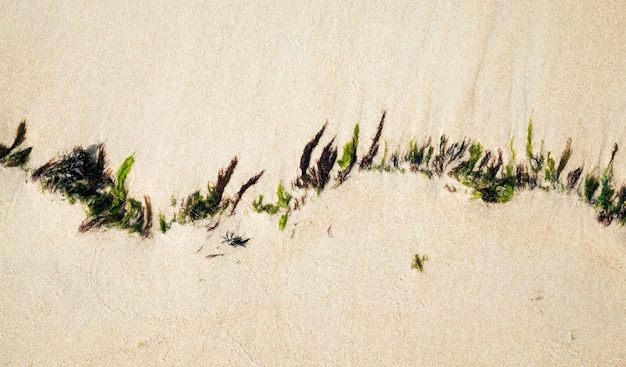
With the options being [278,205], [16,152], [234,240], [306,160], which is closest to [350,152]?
[306,160]

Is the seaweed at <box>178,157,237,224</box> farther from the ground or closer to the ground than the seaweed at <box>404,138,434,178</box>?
closer to the ground

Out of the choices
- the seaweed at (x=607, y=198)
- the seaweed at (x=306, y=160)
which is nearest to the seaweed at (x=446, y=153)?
the seaweed at (x=306, y=160)

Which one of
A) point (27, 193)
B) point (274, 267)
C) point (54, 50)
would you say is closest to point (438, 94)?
point (274, 267)

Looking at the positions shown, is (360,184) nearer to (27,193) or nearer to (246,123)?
(246,123)

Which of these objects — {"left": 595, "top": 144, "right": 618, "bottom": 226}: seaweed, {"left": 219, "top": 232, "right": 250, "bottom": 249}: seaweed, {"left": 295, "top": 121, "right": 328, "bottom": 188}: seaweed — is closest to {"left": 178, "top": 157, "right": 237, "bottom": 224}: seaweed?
{"left": 219, "top": 232, "right": 250, "bottom": 249}: seaweed

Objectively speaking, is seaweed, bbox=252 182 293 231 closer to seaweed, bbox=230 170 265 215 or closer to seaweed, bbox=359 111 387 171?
seaweed, bbox=230 170 265 215

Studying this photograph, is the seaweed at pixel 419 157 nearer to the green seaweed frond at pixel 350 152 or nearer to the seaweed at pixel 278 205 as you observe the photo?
the green seaweed frond at pixel 350 152
